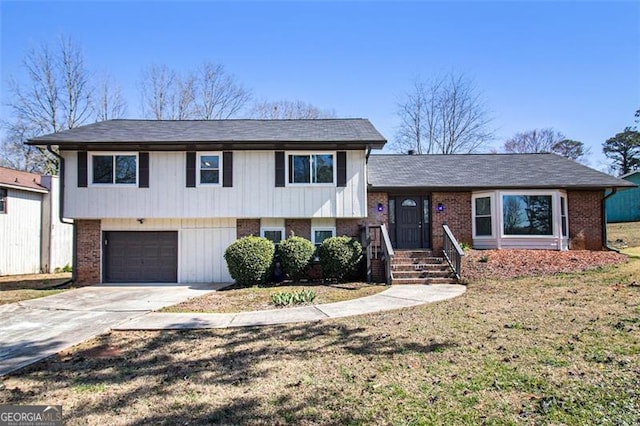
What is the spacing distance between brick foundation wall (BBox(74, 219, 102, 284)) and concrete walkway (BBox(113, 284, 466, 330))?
22.1 ft

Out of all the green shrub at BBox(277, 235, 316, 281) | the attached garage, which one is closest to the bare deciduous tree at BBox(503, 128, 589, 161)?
the green shrub at BBox(277, 235, 316, 281)

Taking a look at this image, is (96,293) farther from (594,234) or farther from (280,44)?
(594,234)

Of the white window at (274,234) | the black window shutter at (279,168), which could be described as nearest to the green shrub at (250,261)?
the white window at (274,234)

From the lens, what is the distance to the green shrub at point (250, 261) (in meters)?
10.9

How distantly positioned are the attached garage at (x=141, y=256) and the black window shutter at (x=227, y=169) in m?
2.63

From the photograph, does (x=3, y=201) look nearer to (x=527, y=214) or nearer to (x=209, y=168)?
(x=209, y=168)

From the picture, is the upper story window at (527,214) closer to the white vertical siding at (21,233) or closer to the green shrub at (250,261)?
the green shrub at (250,261)

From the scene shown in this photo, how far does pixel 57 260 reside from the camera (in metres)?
17.4

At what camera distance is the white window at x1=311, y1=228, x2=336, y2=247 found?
1283 cm

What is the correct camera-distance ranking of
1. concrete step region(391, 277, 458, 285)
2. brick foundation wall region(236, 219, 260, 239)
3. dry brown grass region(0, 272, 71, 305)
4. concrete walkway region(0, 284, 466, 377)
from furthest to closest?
brick foundation wall region(236, 219, 260, 239) < concrete step region(391, 277, 458, 285) < dry brown grass region(0, 272, 71, 305) < concrete walkway region(0, 284, 466, 377)

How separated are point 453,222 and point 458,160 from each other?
378 cm

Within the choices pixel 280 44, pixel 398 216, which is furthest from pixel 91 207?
pixel 398 216

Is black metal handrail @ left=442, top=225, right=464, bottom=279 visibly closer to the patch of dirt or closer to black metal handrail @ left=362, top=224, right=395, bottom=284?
the patch of dirt

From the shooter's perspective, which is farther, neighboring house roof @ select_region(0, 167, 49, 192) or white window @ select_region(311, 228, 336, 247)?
neighboring house roof @ select_region(0, 167, 49, 192)
